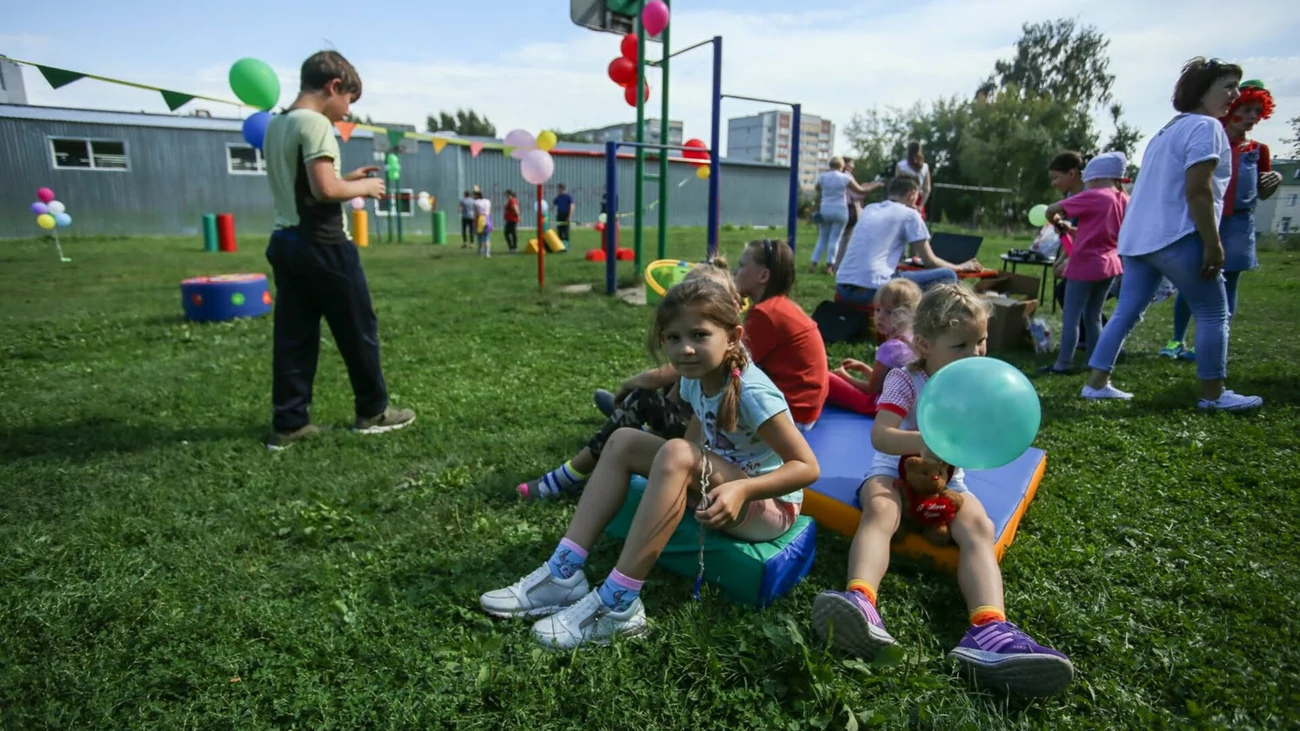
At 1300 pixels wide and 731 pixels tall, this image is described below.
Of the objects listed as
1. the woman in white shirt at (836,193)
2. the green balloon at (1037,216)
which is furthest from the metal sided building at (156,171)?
the green balloon at (1037,216)

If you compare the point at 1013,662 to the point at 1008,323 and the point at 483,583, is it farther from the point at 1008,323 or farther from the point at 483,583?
the point at 1008,323

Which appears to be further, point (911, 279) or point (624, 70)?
point (624, 70)

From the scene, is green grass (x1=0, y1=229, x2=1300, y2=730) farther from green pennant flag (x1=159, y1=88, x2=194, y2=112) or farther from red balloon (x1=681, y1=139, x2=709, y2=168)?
red balloon (x1=681, y1=139, x2=709, y2=168)

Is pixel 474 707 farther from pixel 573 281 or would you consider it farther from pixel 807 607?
pixel 573 281

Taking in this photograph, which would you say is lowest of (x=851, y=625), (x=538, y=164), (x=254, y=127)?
(x=851, y=625)

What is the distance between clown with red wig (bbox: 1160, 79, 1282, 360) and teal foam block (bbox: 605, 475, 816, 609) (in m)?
3.95

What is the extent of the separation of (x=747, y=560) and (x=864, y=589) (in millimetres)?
375

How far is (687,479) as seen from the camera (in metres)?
2.27

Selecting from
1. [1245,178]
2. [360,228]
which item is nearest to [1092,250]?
[1245,178]

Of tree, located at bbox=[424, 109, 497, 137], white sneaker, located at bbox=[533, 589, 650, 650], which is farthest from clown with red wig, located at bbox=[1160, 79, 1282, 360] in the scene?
tree, located at bbox=[424, 109, 497, 137]

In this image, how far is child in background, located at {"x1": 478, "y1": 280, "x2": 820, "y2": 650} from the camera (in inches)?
87.2

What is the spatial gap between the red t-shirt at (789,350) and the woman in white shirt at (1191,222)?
2.51m

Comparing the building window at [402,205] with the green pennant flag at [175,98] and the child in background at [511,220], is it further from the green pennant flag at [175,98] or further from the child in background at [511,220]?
the green pennant flag at [175,98]

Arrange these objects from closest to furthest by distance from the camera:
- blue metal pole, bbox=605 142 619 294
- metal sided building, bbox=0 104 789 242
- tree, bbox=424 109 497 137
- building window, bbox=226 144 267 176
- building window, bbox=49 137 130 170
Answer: blue metal pole, bbox=605 142 619 294 < metal sided building, bbox=0 104 789 242 < building window, bbox=49 137 130 170 < building window, bbox=226 144 267 176 < tree, bbox=424 109 497 137
